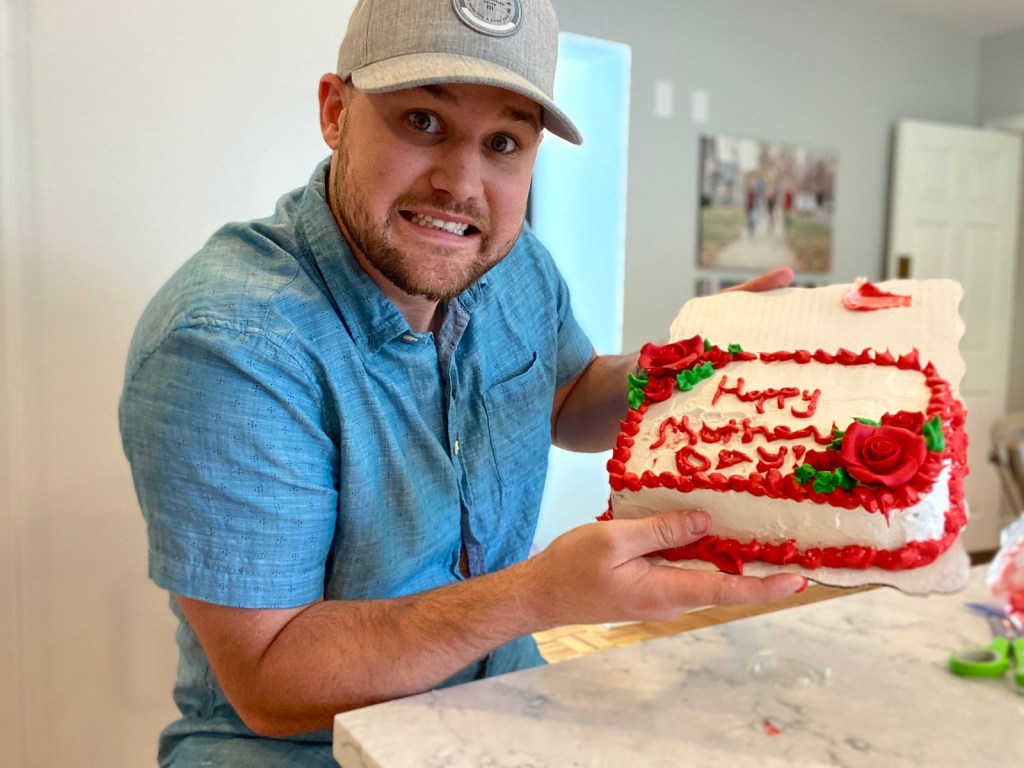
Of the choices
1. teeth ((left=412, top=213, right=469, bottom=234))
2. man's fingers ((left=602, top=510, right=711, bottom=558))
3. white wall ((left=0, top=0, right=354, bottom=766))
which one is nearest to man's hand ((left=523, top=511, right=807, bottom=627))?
Result: man's fingers ((left=602, top=510, right=711, bottom=558))

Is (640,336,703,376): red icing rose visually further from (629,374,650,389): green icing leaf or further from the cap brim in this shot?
the cap brim

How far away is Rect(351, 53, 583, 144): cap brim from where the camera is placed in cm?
98

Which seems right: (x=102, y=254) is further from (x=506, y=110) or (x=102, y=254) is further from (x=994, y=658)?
(x=994, y=658)

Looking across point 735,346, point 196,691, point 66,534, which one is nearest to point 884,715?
point 735,346

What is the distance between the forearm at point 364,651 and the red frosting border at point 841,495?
175 mm

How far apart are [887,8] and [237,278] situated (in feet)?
15.0

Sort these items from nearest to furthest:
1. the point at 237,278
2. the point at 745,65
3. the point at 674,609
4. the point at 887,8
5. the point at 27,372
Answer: the point at 674,609, the point at 237,278, the point at 27,372, the point at 745,65, the point at 887,8

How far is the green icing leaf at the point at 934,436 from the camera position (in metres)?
0.89

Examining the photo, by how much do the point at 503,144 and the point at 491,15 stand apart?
6.2 inches

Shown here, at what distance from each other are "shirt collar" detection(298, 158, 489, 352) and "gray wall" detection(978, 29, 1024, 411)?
4.94 meters

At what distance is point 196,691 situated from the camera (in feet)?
3.84

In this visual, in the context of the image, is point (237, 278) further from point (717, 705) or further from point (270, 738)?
point (717, 705)

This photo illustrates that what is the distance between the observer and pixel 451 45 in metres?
1.01

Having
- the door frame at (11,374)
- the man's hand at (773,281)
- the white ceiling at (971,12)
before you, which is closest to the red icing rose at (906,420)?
the man's hand at (773,281)
